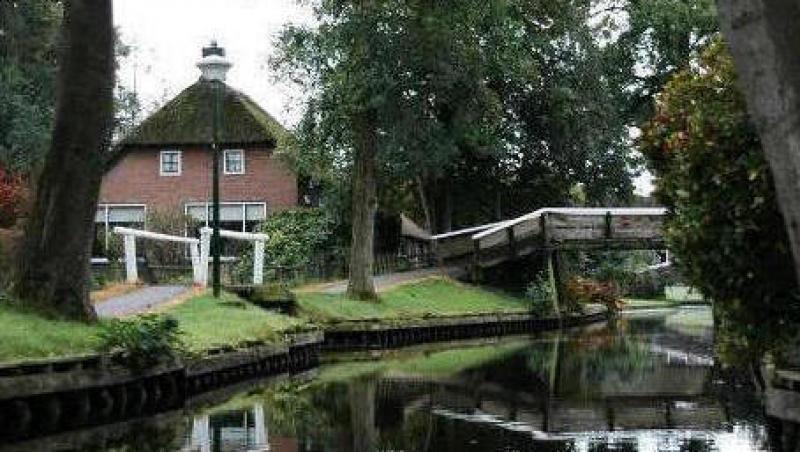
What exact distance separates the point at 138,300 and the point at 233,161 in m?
27.0

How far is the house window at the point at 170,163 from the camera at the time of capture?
53.8m

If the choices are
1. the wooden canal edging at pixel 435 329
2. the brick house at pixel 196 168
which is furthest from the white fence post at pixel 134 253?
the brick house at pixel 196 168

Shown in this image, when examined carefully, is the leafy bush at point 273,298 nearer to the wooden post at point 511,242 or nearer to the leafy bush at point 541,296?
the leafy bush at point 541,296

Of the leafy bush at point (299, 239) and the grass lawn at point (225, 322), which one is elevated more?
the leafy bush at point (299, 239)

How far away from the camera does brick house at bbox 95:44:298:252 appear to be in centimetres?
5306

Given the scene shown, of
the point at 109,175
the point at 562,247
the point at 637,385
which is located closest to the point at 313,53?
the point at 562,247

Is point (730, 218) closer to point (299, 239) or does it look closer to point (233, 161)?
point (299, 239)

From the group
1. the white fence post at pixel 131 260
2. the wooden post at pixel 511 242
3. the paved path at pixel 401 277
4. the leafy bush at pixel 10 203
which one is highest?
the leafy bush at pixel 10 203

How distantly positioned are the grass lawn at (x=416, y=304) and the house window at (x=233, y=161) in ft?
47.8

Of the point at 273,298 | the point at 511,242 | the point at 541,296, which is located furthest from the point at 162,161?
the point at 273,298

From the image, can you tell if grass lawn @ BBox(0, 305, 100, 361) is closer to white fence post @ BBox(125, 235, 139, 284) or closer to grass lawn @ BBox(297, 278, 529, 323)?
white fence post @ BBox(125, 235, 139, 284)

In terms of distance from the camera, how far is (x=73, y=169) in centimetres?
1878

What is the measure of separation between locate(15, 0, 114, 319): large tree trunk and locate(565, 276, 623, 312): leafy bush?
27.8m

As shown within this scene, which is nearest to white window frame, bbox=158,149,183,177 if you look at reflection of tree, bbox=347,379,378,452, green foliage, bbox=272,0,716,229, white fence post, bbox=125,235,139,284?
green foliage, bbox=272,0,716,229
